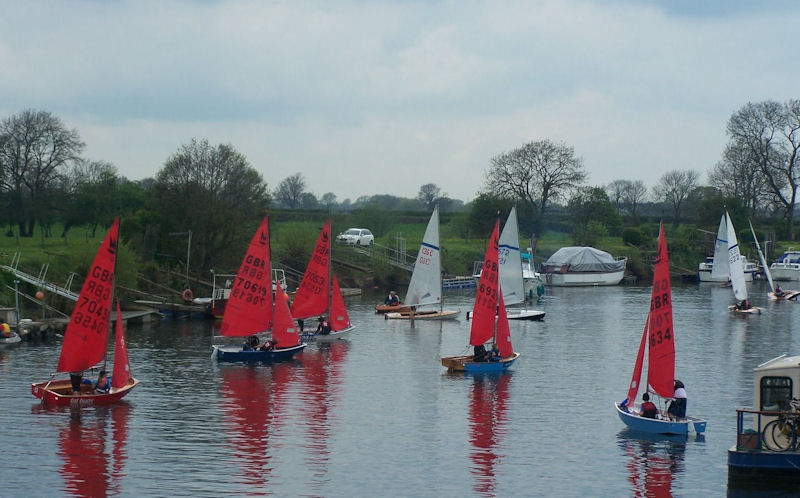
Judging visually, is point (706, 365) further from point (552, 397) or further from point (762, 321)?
point (762, 321)

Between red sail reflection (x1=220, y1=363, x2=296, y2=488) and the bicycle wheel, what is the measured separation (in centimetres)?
1537

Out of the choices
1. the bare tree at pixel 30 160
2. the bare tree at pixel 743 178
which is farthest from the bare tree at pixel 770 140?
the bare tree at pixel 30 160

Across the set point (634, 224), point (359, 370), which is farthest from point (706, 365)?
point (634, 224)

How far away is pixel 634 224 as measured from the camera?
169250mm

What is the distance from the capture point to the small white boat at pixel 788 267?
127625 mm

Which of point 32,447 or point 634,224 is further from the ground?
point 634,224

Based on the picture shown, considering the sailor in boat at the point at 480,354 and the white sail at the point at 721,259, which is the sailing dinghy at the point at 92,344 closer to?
the sailor in boat at the point at 480,354

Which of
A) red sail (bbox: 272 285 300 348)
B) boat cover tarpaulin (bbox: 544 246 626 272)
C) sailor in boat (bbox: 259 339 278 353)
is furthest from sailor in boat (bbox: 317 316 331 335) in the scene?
boat cover tarpaulin (bbox: 544 246 626 272)

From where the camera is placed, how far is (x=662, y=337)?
37.1m

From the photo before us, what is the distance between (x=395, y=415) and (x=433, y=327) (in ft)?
108

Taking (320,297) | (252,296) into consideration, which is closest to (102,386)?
(252,296)

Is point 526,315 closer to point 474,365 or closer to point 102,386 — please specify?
point 474,365

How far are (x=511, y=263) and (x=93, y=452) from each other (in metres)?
47.2

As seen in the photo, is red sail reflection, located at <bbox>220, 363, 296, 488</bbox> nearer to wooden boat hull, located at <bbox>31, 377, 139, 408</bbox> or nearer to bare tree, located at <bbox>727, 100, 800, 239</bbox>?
wooden boat hull, located at <bbox>31, 377, 139, 408</bbox>
